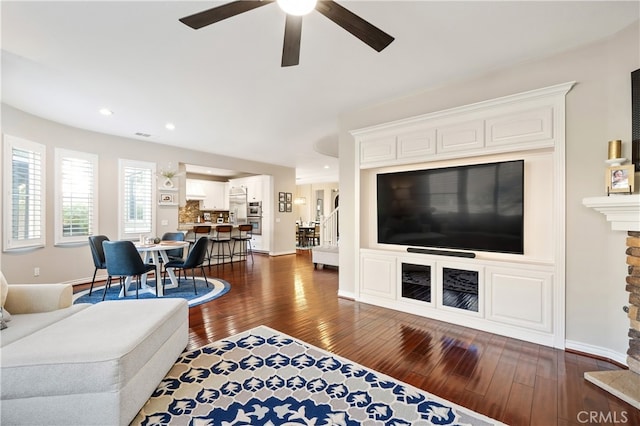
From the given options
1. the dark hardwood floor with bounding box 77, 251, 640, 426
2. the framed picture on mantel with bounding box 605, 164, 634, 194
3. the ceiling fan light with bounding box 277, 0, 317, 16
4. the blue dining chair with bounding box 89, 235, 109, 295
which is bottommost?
the dark hardwood floor with bounding box 77, 251, 640, 426

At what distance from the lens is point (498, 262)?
9.97 feet

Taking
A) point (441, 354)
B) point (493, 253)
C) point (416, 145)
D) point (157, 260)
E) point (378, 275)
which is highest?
point (416, 145)

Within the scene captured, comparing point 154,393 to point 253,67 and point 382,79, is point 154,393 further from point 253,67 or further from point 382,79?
point 382,79

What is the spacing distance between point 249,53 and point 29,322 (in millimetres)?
2822

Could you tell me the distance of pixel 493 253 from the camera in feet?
10.7

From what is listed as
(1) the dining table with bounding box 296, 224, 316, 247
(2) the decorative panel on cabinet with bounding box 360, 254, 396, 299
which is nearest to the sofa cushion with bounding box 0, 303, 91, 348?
(2) the decorative panel on cabinet with bounding box 360, 254, 396, 299

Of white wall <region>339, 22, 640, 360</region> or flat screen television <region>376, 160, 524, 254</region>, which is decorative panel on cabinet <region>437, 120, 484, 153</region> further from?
white wall <region>339, 22, 640, 360</region>

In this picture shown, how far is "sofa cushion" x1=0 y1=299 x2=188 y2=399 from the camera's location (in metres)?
1.54

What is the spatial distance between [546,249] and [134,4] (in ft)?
13.9

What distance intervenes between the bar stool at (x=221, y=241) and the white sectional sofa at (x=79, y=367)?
4.85 meters

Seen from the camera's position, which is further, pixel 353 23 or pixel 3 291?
pixel 3 291

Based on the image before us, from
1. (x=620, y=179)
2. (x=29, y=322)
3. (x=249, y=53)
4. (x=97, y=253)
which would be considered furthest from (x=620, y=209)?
(x=97, y=253)

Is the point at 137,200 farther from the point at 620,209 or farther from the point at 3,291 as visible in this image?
the point at 620,209

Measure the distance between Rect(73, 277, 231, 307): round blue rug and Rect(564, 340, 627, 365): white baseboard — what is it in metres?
4.34
